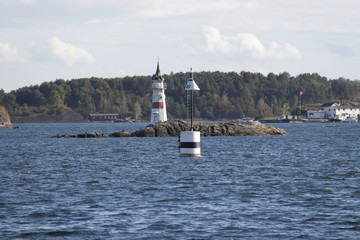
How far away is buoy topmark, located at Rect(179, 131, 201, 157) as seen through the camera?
145 ft

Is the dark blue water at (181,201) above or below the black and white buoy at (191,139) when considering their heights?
below

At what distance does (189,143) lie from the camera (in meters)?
45.5

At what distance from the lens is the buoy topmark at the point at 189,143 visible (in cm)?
4428

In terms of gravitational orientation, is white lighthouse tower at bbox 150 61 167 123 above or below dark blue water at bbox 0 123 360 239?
above

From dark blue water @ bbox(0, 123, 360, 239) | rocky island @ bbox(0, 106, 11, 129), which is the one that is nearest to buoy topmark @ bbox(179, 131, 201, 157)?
dark blue water @ bbox(0, 123, 360, 239)

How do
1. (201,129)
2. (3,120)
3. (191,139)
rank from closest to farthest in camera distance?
(191,139)
(201,129)
(3,120)

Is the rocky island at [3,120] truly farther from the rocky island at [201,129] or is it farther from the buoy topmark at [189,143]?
the buoy topmark at [189,143]

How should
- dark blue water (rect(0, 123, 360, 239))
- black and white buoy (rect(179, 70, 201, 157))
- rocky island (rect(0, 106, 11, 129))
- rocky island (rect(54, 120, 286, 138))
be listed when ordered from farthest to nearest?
rocky island (rect(0, 106, 11, 129)) < rocky island (rect(54, 120, 286, 138)) < black and white buoy (rect(179, 70, 201, 157)) < dark blue water (rect(0, 123, 360, 239))

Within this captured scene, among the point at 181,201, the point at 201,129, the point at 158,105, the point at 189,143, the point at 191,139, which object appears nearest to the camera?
the point at 181,201

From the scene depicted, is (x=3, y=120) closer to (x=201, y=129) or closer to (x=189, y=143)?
(x=201, y=129)

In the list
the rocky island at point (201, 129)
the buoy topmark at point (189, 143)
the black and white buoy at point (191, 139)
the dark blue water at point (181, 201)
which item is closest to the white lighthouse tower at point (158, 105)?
A: the rocky island at point (201, 129)

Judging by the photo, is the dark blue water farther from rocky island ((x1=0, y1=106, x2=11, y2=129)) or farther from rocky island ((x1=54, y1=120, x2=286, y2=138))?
rocky island ((x1=0, y1=106, x2=11, y2=129))

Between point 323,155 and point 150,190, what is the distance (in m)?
29.6

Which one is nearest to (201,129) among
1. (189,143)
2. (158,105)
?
(158,105)
